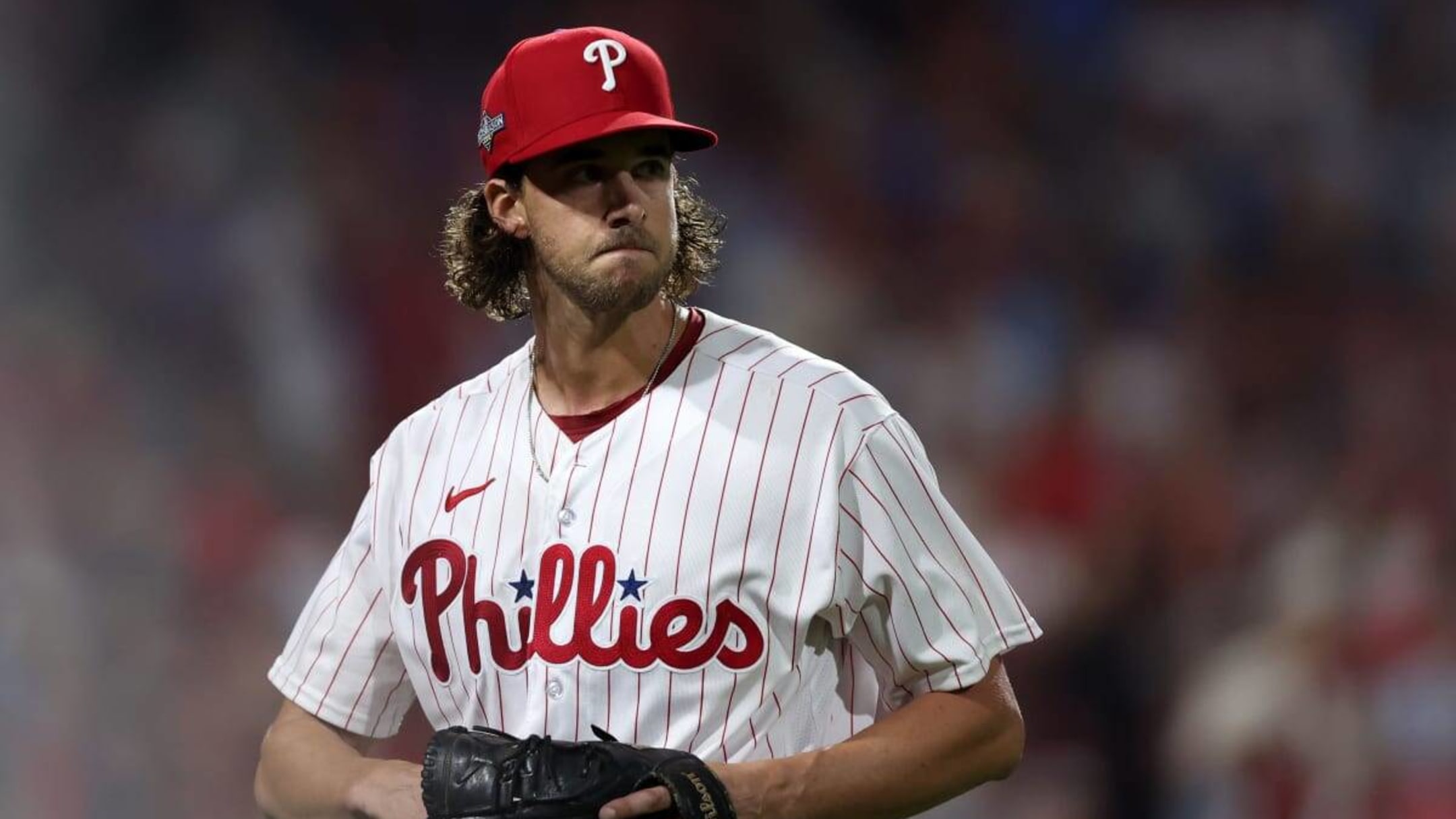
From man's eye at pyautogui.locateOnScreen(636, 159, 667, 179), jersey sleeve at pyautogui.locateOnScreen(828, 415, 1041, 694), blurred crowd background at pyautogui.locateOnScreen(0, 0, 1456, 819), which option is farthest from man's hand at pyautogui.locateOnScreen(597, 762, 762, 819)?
blurred crowd background at pyautogui.locateOnScreen(0, 0, 1456, 819)

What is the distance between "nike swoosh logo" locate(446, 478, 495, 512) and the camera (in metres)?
1.82

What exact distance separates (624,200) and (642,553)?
14.6 inches

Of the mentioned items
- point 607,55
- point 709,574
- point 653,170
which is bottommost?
point 709,574

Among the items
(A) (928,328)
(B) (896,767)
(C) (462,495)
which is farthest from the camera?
(A) (928,328)

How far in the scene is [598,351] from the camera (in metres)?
1.81

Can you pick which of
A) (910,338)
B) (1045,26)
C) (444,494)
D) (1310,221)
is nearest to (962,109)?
(1045,26)

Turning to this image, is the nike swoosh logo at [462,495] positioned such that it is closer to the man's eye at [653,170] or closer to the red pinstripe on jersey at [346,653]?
the red pinstripe on jersey at [346,653]

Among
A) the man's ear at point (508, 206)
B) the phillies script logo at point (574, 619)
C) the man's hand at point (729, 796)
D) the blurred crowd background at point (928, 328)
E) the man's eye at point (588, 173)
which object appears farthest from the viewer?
the blurred crowd background at point (928, 328)

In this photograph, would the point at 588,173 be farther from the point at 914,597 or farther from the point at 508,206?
the point at 914,597

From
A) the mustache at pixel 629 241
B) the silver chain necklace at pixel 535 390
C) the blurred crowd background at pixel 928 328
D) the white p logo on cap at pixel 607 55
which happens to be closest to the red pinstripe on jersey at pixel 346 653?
the silver chain necklace at pixel 535 390

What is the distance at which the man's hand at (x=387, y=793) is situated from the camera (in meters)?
1.68

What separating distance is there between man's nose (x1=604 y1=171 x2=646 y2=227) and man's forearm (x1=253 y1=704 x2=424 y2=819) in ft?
1.98

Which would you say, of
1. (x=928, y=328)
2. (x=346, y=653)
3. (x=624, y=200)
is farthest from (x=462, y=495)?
(x=928, y=328)

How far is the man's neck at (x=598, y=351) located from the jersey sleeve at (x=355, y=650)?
0.27 metres
